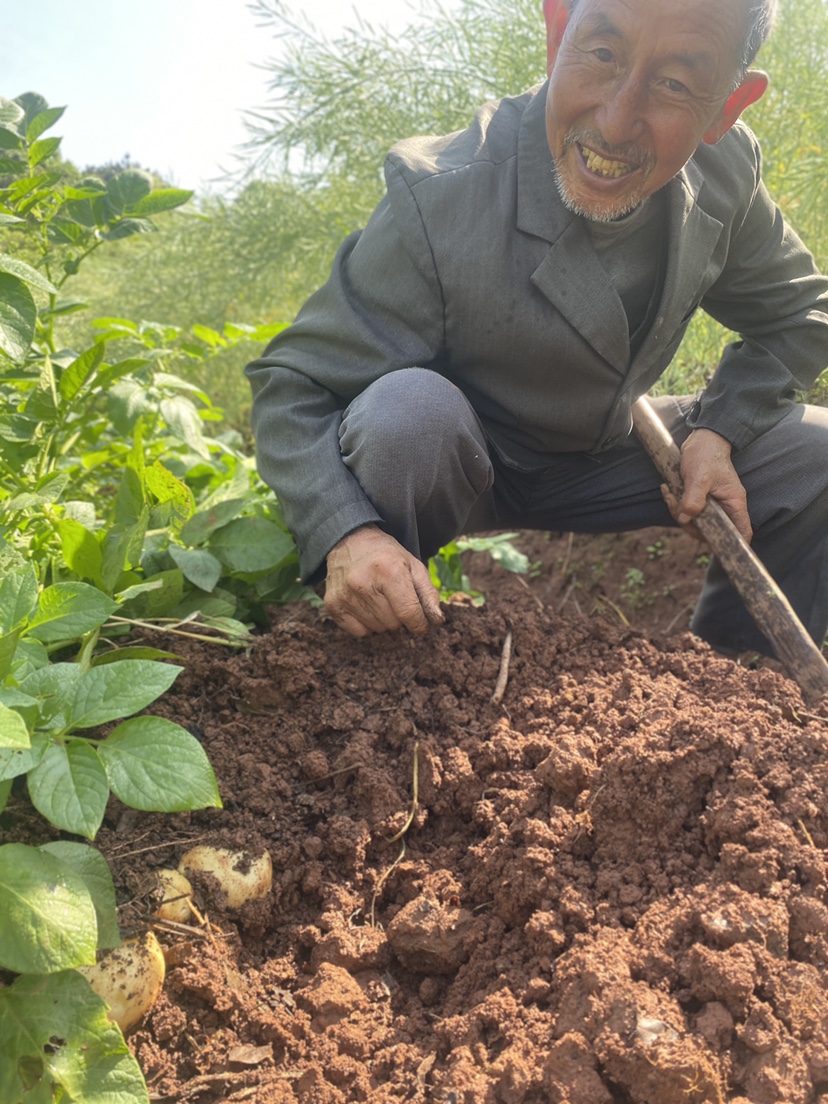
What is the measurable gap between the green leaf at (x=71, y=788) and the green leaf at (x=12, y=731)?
0.11 meters

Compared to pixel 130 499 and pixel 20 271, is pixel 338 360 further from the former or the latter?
pixel 20 271

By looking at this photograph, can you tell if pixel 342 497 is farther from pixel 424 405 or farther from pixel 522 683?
pixel 522 683

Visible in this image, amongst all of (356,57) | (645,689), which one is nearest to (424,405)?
(645,689)

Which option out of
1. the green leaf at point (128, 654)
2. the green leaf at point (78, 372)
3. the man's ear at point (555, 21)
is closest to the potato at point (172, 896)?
the green leaf at point (128, 654)

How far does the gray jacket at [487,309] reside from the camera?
1.96m

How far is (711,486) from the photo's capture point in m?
2.26

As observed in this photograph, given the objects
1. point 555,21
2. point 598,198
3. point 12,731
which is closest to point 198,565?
point 12,731

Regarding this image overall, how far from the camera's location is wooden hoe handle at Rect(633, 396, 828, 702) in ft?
6.10

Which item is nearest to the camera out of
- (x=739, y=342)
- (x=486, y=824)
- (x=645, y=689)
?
(x=486, y=824)

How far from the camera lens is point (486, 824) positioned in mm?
1570

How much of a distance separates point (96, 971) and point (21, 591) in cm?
57

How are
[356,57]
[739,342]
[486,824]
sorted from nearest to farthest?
[486,824] → [739,342] → [356,57]

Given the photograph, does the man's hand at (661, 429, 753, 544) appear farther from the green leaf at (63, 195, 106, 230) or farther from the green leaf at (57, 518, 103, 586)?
the green leaf at (63, 195, 106, 230)

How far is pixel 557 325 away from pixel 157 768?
1334mm
